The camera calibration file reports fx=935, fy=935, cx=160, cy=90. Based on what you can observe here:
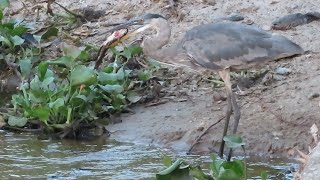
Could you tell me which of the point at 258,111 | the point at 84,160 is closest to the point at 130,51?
the point at 258,111

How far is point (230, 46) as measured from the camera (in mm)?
7262

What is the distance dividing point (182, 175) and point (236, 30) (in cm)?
211

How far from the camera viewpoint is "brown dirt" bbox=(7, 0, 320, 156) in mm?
7430

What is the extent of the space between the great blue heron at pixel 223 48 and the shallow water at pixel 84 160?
467 millimetres

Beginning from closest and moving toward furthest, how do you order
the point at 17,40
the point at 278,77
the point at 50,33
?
the point at 278,77
the point at 17,40
the point at 50,33

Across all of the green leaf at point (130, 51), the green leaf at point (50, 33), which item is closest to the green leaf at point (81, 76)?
the green leaf at point (130, 51)

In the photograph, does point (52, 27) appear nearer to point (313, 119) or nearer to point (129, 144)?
point (129, 144)

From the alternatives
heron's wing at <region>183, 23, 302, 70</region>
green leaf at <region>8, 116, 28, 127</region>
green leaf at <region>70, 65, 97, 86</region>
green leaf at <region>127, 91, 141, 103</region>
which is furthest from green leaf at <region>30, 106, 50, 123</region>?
heron's wing at <region>183, 23, 302, 70</region>

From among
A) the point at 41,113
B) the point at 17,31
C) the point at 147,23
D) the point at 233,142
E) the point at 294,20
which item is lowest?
the point at 41,113

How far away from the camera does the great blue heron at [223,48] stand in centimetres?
719

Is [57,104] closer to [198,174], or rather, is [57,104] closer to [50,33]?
[50,33]

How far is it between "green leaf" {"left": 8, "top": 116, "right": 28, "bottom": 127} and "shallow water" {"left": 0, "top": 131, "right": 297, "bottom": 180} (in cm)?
10

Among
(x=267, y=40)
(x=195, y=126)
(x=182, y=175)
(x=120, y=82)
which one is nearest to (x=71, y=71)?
(x=120, y=82)

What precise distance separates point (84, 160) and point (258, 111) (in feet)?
5.13
